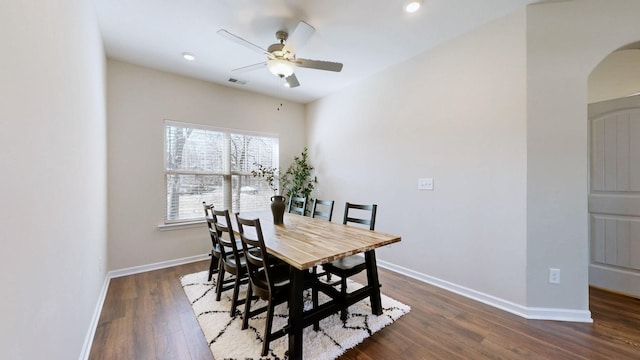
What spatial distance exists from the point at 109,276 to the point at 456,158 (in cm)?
430

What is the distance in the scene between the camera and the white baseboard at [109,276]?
5.84 ft

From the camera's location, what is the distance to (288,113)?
4.82 m

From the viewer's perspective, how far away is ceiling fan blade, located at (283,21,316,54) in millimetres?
2180

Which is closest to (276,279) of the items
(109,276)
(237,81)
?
(109,276)

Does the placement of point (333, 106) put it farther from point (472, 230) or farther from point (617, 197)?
point (617, 197)

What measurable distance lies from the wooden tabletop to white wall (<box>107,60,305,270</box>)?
6.11ft

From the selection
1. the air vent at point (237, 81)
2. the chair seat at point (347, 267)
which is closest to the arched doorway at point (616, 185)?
the chair seat at point (347, 267)

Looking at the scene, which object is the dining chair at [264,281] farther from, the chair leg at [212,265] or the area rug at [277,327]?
the chair leg at [212,265]

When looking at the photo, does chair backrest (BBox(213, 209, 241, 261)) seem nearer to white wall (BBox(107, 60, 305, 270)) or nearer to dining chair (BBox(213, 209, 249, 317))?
dining chair (BBox(213, 209, 249, 317))

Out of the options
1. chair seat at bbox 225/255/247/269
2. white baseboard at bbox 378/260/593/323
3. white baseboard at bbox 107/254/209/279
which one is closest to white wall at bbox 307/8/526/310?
white baseboard at bbox 378/260/593/323

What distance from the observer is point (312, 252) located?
5.48ft

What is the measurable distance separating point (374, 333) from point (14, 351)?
1951 millimetres

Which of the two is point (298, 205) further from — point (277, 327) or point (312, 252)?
point (312, 252)

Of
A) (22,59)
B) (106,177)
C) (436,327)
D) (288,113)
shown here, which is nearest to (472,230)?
(436,327)
